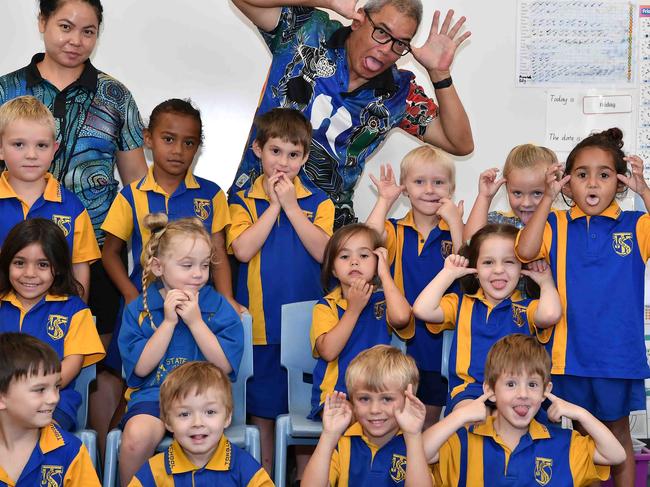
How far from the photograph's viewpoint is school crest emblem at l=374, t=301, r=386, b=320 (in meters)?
3.08

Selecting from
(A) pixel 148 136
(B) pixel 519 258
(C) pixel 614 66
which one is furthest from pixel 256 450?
(C) pixel 614 66

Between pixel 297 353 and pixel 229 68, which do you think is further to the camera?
pixel 229 68

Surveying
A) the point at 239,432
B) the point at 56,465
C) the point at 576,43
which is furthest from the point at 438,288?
the point at 576,43

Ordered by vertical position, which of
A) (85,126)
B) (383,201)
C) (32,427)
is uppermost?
(85,126)

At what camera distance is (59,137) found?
3330 millimetres

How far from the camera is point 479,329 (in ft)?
9.62

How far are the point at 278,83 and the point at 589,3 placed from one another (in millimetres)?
1630

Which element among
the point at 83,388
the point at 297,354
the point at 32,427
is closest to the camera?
the point at 32,427

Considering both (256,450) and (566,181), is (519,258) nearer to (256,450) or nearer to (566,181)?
(566,181)

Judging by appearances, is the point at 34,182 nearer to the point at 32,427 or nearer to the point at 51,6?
the point at 51,6

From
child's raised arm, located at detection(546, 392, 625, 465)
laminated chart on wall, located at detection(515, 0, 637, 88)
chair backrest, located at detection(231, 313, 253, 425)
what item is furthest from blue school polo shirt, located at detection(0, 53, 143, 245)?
laminated chart on wall, located at detection(515, 0, 637, 88)

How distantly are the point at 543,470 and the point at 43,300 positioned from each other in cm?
156

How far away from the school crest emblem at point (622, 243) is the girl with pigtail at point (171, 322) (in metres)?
1.22

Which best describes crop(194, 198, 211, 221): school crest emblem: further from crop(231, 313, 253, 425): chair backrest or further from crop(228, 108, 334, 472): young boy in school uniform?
crop(231, 313, 253, 425): chair backrest
